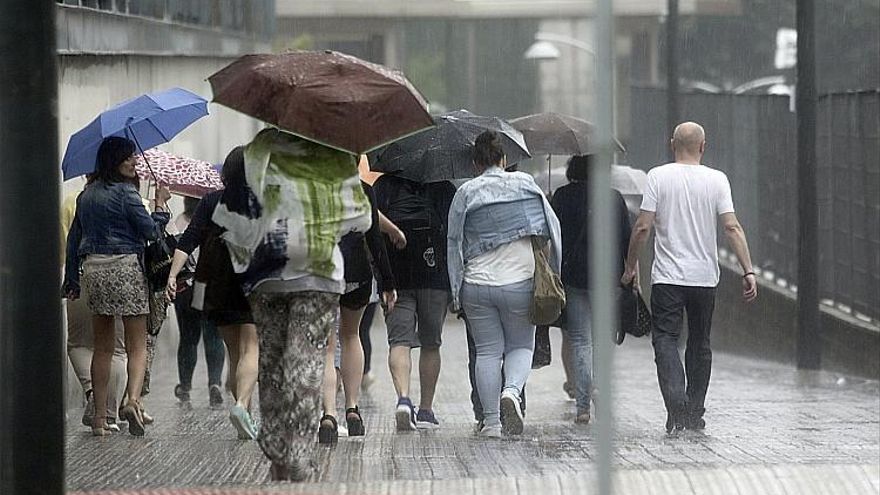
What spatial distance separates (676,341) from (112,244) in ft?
11.0

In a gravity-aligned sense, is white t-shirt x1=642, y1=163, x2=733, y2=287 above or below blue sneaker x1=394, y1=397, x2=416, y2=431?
above

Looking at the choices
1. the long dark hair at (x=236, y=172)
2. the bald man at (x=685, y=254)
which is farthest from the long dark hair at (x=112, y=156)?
the bald man at (x=685, y=254)

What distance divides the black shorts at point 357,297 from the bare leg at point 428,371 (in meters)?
0.97

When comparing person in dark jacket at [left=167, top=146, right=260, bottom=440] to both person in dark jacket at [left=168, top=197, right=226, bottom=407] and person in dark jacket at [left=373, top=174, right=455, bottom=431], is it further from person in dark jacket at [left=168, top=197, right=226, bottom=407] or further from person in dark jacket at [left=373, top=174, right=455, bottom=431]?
→ person in dark jacket at [left=168, top=197, right=226, bottom=407]

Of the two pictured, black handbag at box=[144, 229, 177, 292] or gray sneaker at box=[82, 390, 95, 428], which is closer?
black handbag at box=[144, 229, 177, 292]

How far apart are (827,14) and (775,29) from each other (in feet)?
56.1

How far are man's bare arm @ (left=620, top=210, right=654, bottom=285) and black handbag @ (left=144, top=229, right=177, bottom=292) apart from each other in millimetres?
2736

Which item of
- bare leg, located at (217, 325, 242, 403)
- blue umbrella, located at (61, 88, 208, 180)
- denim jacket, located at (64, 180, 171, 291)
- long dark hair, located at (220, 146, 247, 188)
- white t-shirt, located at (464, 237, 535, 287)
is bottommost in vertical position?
bare leg, located at (217, 325, 242, 403)

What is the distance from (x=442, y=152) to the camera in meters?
11.8

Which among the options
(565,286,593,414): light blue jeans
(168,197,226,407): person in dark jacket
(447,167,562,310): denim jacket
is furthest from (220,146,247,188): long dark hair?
(168,197,226,407): person in dark jacket

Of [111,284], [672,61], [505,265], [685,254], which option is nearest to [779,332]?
[672,61]

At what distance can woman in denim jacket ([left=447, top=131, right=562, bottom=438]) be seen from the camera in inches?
444

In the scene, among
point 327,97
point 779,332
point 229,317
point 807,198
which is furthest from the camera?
point 779,332

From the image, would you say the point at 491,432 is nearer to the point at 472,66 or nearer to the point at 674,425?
the point at 674,425
